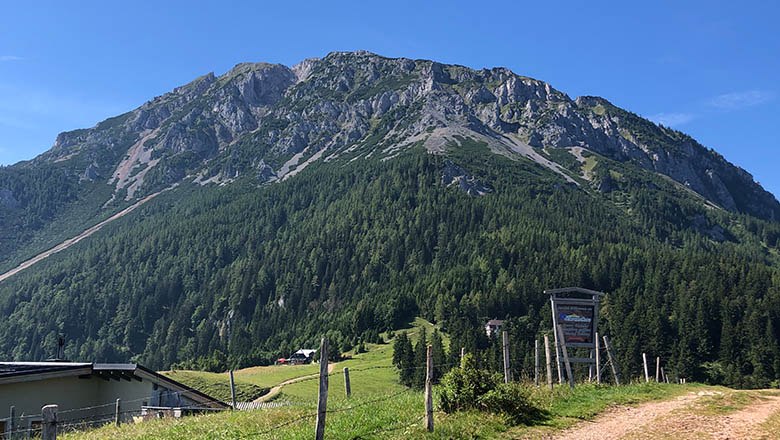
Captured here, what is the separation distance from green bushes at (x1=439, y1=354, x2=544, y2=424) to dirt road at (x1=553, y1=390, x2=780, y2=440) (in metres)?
1.70

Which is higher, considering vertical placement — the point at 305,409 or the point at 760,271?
the point at 760,271

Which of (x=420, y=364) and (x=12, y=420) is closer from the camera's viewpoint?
(x=12, y=420)

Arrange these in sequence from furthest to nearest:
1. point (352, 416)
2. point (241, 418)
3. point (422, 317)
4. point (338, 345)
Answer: point (422, 317) → point (338, 345) → point (241, 418) → point (352, 416)

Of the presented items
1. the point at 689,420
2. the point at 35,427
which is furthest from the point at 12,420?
the point at 689,420

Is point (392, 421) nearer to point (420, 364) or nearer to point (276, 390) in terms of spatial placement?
point (276, 390)

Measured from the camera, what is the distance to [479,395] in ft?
63.6

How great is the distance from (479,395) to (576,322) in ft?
48.6

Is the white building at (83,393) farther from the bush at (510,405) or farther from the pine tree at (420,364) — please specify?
the pine tree at (420,364)

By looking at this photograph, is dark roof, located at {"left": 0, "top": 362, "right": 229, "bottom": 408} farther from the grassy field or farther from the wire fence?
the grassy field

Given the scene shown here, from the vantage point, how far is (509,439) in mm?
17016

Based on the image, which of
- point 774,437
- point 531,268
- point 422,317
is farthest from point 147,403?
point 531,268

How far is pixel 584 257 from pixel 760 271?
40236mm

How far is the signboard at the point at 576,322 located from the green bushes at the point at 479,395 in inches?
517

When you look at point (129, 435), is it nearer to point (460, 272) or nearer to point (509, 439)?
point (509, 439)
